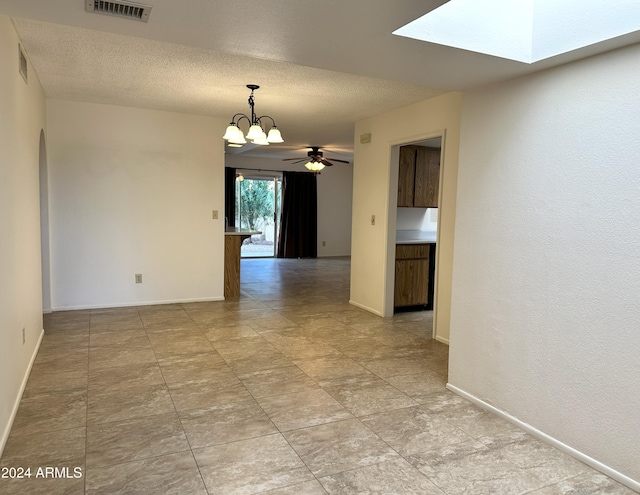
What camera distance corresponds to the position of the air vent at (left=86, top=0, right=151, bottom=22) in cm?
180

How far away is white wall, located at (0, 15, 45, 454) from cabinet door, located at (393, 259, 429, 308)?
12.0 feet

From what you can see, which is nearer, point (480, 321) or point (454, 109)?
point (480, 321)

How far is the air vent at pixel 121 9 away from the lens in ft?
5.91

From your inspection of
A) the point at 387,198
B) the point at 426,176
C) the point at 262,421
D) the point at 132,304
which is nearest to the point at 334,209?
the point at 426,176

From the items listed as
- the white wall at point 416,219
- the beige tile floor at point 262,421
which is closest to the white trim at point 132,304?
the beige tile floor at point 262,421

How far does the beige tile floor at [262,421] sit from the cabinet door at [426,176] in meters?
1.79

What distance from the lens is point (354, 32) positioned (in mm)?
2014

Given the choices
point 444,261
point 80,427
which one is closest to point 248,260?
point 444,261

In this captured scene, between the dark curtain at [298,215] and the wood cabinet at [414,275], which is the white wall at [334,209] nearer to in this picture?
the dark curtain at [298,215]

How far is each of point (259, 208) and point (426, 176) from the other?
235 inches

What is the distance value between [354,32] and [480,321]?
1906 mm

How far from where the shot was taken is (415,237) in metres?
5.87

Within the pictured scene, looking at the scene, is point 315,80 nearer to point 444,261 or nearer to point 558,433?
point 444,261

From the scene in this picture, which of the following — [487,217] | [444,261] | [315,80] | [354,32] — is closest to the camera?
[354,32]
